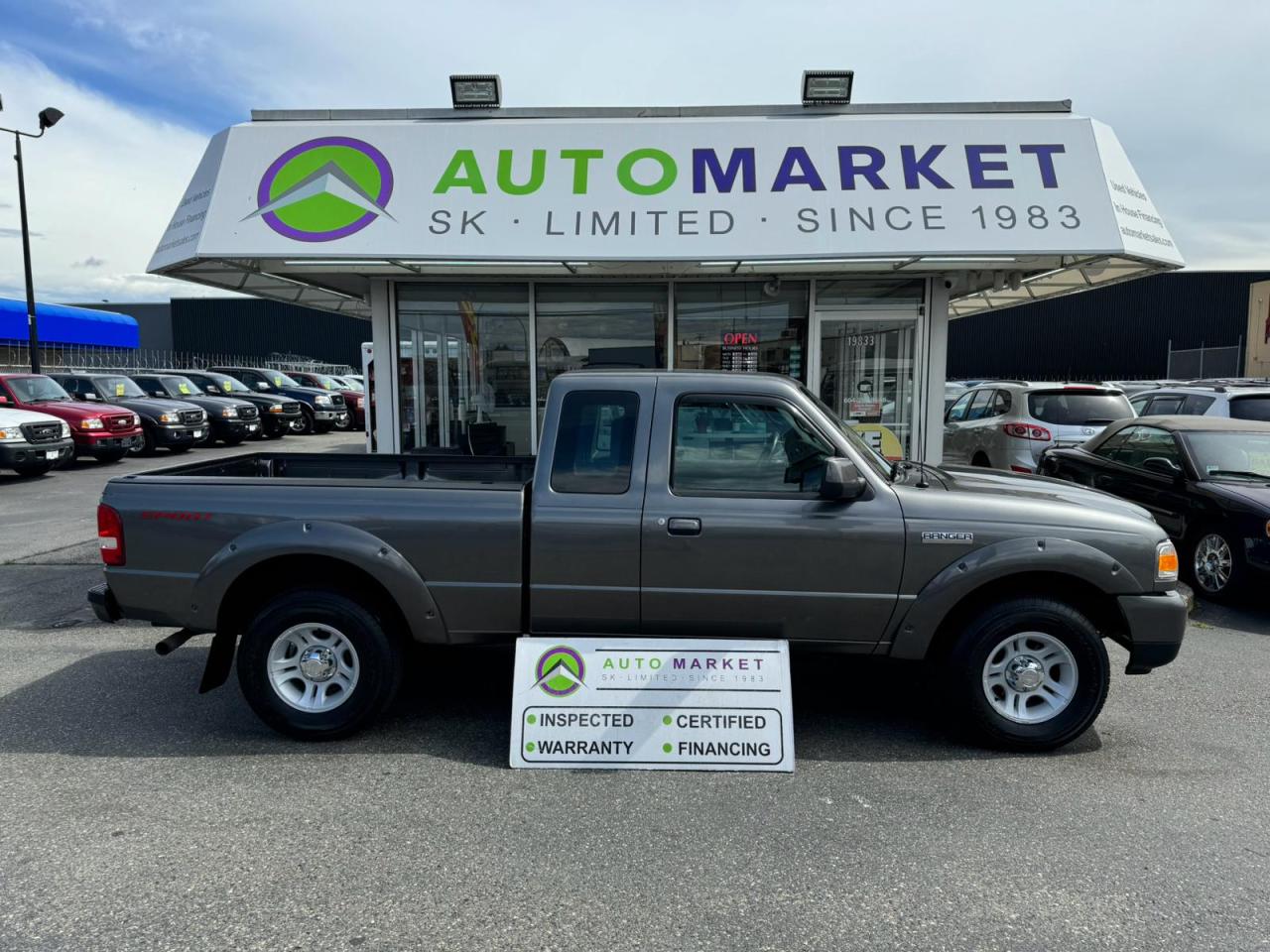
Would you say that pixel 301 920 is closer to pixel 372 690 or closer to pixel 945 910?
pixel 372 690

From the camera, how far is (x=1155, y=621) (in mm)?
3996

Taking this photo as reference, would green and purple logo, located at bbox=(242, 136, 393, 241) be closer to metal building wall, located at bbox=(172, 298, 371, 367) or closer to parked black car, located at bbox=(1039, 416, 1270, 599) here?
parked black car, located at bbox=(1039, 416, 1270, 599)

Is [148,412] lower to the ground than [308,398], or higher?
lower

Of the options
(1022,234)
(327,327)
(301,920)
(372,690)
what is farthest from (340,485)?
(327,327)

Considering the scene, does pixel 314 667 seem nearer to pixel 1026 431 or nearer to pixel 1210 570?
pixel 1210 570

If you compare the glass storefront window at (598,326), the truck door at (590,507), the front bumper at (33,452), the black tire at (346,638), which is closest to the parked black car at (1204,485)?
the glass storefront window at (598,326)

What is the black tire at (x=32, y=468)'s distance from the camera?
43.0 feet

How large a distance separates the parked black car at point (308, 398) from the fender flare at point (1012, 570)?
21.4 m

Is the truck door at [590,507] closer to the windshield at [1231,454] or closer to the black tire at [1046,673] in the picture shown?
the black tire at [1046,673]

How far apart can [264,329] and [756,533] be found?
46778mm

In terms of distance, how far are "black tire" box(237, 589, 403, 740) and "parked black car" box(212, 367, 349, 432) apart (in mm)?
19908

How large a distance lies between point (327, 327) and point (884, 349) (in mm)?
41221

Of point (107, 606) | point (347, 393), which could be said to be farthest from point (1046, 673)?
point (347, 393)

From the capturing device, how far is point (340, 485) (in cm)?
413
